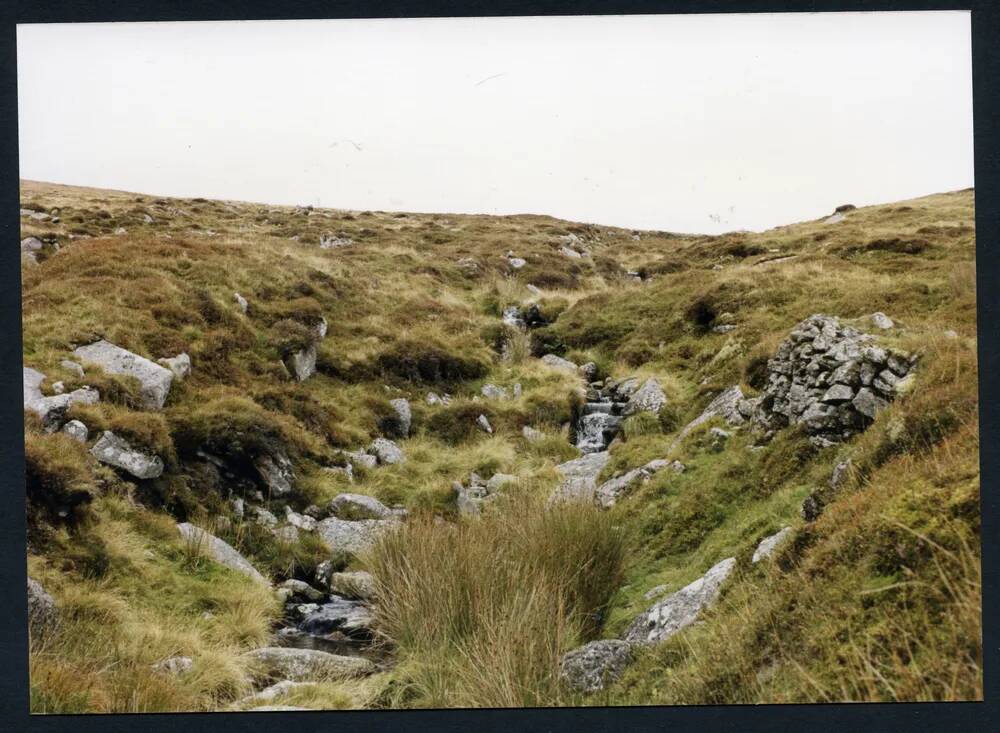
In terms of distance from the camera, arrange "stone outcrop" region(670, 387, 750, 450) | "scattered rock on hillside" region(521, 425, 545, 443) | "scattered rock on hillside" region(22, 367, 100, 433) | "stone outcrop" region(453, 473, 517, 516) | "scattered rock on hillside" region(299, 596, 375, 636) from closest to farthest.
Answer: "scattered rock on hillside" region(299, 596, 375, 636)
"scattered rock on hillside" region(22, 367, 100, 433)
"stone outcrop" region(670, 387, 750, 450)
"stone outcrop" region(453, 473, 517, 516)
"scattered rock on hillside" region(521, 425, 545, 443)

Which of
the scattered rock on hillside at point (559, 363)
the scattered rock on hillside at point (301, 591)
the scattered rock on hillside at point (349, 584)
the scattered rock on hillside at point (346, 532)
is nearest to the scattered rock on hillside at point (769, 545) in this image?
the scattered rock on hillside at point (349, 584)

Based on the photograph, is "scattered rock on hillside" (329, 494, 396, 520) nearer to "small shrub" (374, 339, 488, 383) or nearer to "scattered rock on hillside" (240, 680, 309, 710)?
"scattered rock on hillside" (240, 680, 309, 710)

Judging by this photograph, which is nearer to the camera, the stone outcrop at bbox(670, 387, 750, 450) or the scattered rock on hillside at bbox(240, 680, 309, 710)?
the scattered rock on hillside at bbox(240, 680, 309, 710)

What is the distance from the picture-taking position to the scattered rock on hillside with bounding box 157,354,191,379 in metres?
7.88

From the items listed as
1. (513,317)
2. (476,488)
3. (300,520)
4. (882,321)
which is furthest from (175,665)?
(513,317)

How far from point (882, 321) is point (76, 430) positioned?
25.6 ft

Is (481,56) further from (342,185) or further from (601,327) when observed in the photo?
(601,327)

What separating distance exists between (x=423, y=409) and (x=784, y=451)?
5665 millimetres

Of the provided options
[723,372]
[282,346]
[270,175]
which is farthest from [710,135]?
[282,346]

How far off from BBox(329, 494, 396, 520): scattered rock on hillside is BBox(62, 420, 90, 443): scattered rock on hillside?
2.61 m

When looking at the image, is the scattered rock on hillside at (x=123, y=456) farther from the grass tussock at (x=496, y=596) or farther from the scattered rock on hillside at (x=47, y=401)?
the grass tussock at (x=496, y=596)

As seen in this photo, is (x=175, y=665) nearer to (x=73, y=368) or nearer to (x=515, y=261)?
(x=73, y=368)

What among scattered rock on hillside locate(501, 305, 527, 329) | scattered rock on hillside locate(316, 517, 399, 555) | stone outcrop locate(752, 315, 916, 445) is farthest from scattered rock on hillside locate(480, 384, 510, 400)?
stone outcrop locate(752, 315, 916, 445)

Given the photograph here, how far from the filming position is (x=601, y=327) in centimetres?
1280
